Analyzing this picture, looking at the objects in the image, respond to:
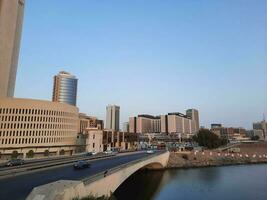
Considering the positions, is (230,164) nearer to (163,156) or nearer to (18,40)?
(163,156)

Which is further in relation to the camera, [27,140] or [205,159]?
[205,159]

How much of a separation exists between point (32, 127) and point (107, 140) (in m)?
51.1

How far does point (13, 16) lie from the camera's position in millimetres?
135125

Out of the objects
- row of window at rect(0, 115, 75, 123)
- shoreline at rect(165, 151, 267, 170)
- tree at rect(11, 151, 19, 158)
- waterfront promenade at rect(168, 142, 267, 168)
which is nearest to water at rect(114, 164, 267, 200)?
shoreline at rect(165, 151, 267, 170)

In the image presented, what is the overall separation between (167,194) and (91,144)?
77412mm

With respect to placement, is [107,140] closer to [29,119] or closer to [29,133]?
[29,133]

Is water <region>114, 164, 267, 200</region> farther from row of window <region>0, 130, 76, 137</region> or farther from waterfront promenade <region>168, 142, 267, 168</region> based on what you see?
row of window <region>0, 130, 76, 137</region>

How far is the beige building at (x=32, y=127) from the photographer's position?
100 meters

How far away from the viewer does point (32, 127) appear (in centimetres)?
10494

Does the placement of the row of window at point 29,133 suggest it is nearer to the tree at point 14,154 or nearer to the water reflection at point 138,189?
the tree at point 14,154

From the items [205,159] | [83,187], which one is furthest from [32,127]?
[83,187]

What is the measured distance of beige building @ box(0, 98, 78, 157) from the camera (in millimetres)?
100000

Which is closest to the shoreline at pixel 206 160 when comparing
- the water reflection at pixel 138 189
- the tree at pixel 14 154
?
the water reflection at pixel 138 189

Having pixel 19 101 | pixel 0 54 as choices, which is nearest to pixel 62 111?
pixel 19 101
